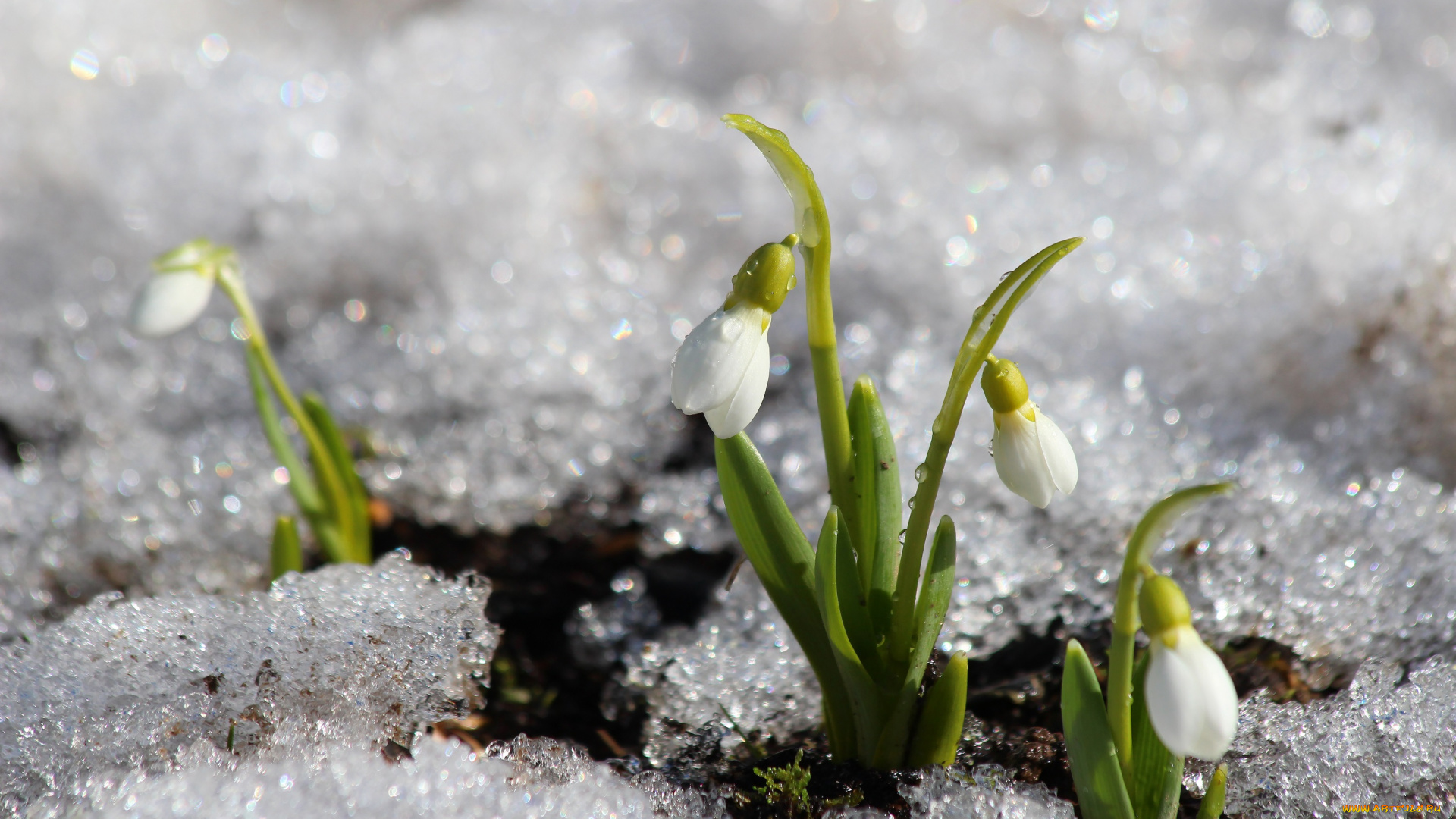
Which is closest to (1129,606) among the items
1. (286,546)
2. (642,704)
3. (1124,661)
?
(1124,661)

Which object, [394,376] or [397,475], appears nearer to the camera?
[397,475]

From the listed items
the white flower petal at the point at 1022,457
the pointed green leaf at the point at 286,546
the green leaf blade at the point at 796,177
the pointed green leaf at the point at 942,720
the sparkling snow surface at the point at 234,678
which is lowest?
the sparkling snow surface at the point at 234,678

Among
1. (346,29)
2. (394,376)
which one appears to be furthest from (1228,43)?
(346,29)

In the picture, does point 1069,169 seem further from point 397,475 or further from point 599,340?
point 397,475

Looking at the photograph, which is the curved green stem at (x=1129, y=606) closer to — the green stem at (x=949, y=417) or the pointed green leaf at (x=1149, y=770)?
the pointed green leaf at (x=1149, y=770)

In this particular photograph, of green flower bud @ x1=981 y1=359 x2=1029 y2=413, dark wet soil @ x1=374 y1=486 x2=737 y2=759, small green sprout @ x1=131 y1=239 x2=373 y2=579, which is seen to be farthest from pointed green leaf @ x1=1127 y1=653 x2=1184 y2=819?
small green sprout @ x1=131 y1=239 x2=373 y2=579

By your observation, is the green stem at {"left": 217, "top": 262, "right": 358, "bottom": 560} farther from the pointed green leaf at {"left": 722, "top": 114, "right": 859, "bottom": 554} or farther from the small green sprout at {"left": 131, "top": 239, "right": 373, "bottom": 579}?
the pointed green leaf at {"left": 722, "top": 114, "right": 859, "bottom": 554}

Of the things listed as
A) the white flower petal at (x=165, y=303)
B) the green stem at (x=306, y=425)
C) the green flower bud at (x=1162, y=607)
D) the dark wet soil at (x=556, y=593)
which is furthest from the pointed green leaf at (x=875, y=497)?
the white flower petal at (x=165, y=303)
